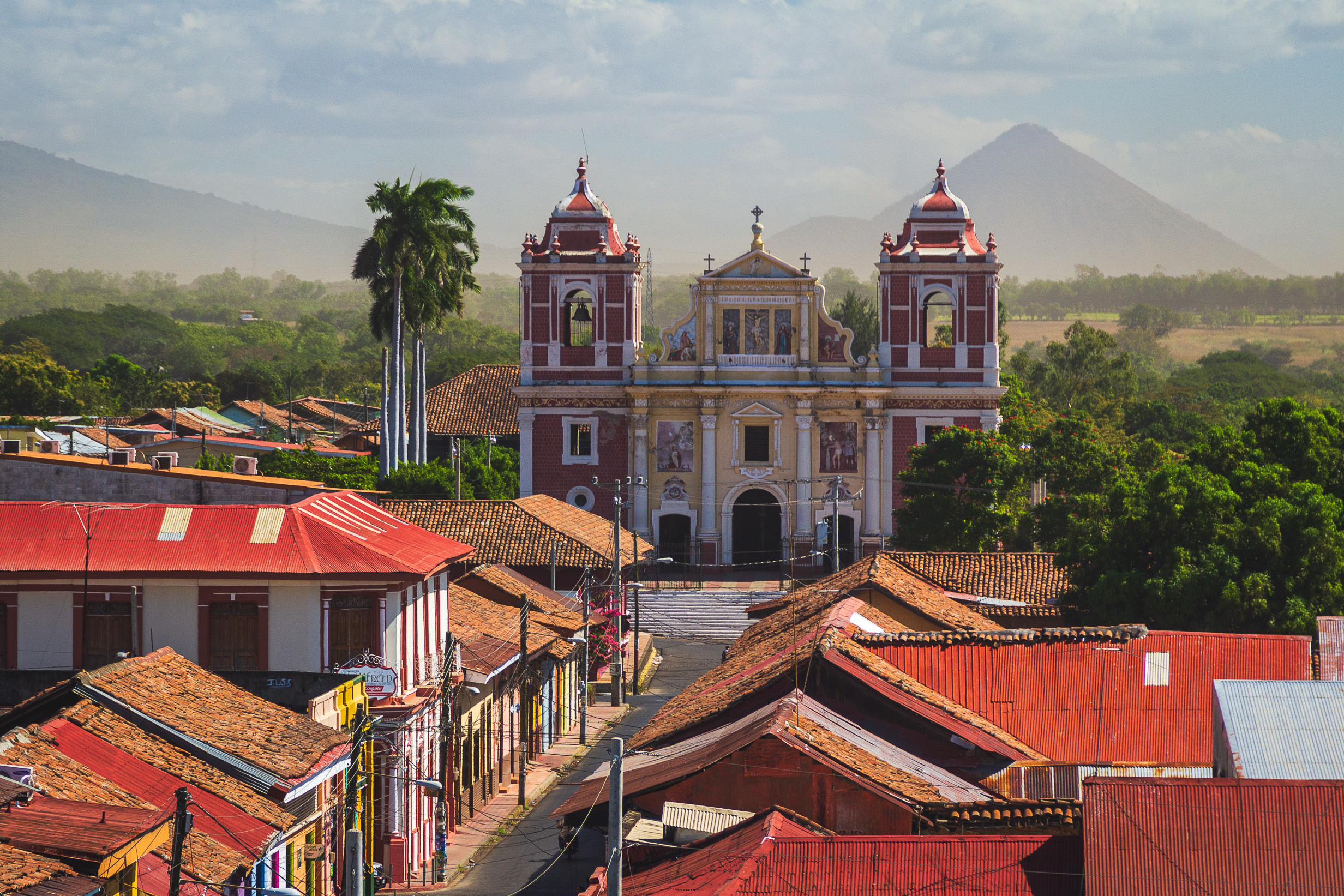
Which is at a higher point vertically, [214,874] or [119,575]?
[119,575]

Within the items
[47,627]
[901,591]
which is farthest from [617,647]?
[47,627]

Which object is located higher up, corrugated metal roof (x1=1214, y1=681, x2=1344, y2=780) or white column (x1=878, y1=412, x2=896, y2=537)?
→ white column (x1=878, y1=412, x2=896, y2=537)

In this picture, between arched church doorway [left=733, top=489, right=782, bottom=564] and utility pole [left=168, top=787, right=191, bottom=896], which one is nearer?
utility pole [left=168, top=787, right=191, bottom=896]

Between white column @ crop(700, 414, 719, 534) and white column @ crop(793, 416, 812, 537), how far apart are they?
3111 mm

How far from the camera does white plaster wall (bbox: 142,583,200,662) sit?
2708cm

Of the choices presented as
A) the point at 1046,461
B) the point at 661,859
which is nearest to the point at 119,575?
the point at 661,859

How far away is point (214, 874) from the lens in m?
19.1

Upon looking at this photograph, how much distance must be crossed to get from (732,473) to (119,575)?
4168 centimetres

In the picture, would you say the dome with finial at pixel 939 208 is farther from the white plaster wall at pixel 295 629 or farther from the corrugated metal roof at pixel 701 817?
the corrugated metal roof at pixel 701 817

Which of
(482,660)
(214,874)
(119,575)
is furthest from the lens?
(482,660)

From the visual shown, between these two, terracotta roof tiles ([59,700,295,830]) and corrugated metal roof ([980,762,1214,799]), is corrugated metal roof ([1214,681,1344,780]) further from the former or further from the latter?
terracotta roof tiles ([59,700,295,830])

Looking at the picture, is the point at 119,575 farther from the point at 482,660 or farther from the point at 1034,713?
the point at 1034,713

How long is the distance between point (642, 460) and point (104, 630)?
40567 mm

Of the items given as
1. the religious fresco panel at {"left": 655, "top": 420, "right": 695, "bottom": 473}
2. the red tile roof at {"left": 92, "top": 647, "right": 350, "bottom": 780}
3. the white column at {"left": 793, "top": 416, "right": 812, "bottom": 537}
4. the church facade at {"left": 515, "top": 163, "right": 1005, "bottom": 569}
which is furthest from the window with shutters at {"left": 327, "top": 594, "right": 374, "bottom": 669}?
the white column at {"left": 793, "top": 416, "right": 812, "bottom": 537}
